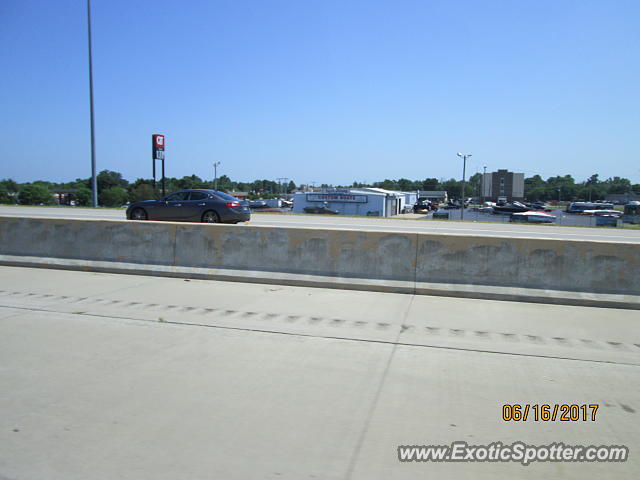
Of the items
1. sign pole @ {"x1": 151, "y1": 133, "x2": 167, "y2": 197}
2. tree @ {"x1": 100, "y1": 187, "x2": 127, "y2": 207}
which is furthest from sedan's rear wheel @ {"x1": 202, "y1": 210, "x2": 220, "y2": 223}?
tree @ {"x1": 100, "y1": 187, "x2": 127, "y2": 207}

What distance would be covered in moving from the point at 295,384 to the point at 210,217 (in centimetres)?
1356

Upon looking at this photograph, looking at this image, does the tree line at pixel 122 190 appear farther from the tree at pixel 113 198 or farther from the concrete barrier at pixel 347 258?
the concrete barrier at pixel 347 258

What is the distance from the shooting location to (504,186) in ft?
476

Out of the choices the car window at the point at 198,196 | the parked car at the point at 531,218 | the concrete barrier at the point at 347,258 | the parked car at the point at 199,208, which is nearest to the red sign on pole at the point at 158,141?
the parked car at the point at 199,208

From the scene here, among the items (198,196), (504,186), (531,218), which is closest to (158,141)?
(198,196)

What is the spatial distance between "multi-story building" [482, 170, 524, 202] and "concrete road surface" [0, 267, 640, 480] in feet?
428

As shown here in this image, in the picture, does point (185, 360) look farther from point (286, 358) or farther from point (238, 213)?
Answer: point (238, 213)

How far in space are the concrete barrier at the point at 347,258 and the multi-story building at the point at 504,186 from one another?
128m

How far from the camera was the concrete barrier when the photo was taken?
329 inches

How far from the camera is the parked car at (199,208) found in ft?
58.5

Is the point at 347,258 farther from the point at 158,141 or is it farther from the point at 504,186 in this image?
the point at 504,186

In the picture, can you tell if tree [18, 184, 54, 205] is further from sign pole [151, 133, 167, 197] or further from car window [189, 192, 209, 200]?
car window [189, 192, 209, 200]

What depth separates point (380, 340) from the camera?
6.45m

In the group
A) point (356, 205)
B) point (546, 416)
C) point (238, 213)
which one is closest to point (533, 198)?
point (356, 205)
